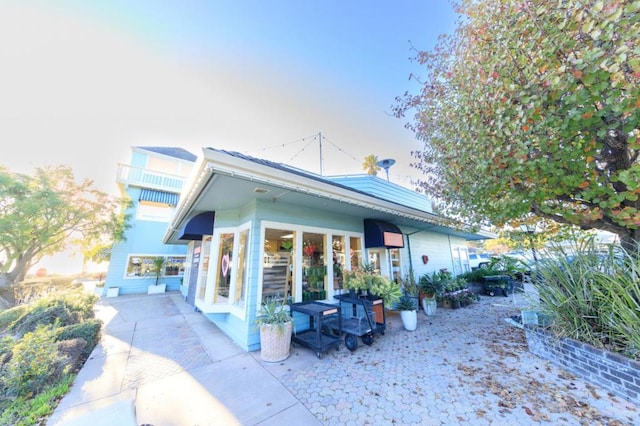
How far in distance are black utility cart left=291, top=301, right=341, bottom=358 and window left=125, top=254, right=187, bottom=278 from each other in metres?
12.4

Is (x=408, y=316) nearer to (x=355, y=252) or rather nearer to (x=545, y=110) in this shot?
(x=355, y=252)

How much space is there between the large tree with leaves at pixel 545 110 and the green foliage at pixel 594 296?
0.58 metres

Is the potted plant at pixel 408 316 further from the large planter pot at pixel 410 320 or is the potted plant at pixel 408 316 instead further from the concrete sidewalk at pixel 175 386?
the concrete sidewalk at pixel 175 386

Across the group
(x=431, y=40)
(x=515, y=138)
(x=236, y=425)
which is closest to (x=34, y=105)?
(x=236, y=425)

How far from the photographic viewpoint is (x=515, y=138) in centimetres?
289

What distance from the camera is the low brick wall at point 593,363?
2.54 metres

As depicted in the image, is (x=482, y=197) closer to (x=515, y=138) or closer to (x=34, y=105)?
(x=515, y=138)

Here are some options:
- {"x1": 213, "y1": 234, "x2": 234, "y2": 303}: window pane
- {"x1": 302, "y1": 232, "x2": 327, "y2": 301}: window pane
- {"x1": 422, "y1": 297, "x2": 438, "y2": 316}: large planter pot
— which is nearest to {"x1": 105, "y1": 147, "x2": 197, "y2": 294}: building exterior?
{"x1": 213, "y1": 234, "x2": 234, "y2": 303}: window pane

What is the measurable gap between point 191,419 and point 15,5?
6.79 metres

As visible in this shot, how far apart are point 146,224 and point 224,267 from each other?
11.2 m

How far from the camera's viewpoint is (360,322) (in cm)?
480

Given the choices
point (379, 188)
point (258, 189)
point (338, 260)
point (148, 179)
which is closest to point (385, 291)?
point (338, 260)

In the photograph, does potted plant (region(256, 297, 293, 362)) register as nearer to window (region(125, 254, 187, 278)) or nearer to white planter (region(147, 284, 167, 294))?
white planter (region(147, 284, 167, 294))

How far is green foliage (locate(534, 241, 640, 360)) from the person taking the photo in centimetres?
271
